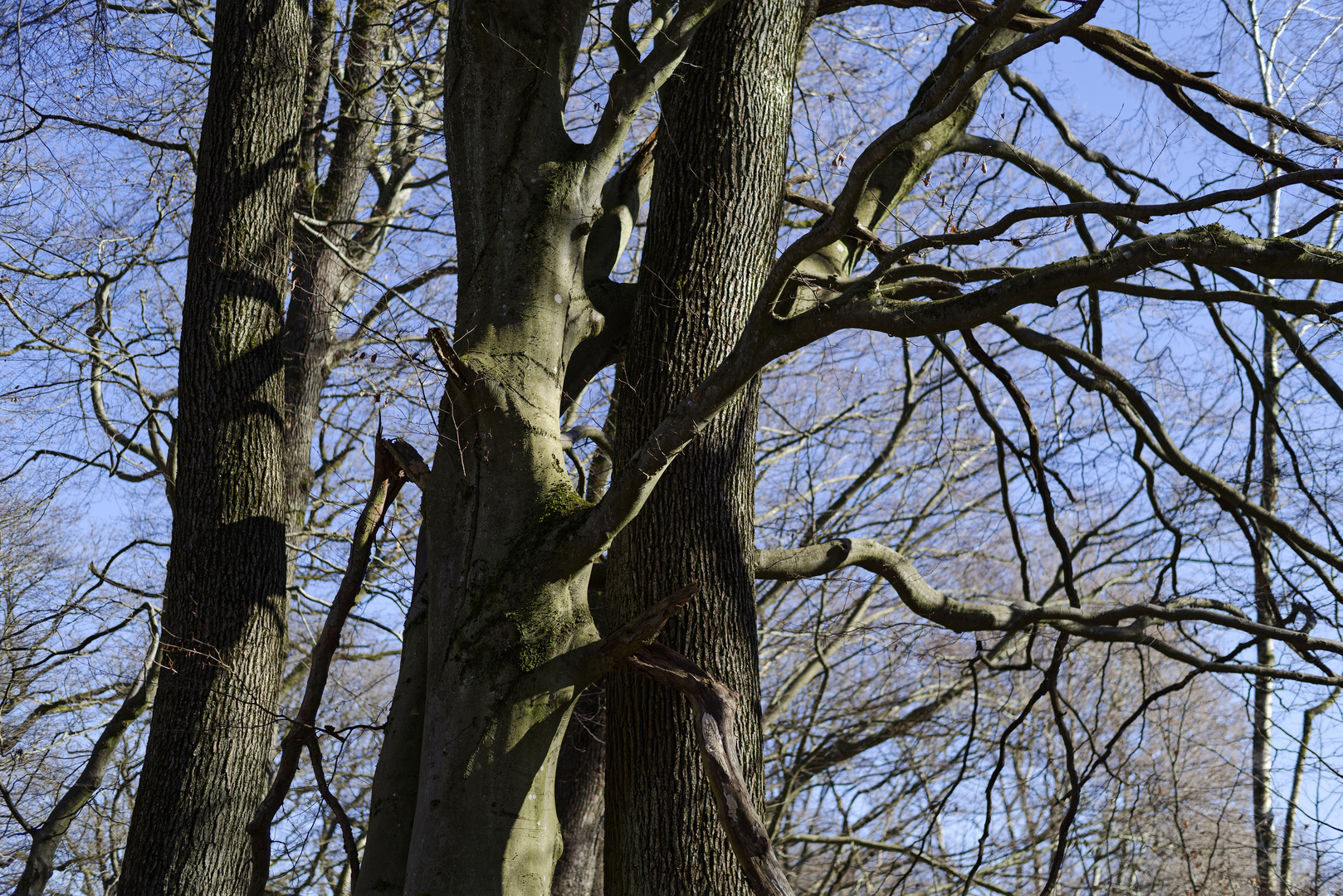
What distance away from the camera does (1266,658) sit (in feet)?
26.2

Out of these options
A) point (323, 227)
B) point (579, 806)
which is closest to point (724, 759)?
point (579, 806)

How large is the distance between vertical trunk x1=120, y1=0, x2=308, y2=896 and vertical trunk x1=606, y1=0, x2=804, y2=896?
1.91 metres

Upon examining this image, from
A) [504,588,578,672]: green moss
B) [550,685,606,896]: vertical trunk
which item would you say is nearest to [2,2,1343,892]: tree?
[504,588,578,672]: green moss

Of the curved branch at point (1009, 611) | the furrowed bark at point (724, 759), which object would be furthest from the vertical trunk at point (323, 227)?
the furrowed bark at point (724, 759)

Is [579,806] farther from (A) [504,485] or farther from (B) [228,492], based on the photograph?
(A) [504,485]

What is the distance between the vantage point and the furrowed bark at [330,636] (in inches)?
142

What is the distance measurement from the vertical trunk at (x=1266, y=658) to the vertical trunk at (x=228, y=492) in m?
4.51

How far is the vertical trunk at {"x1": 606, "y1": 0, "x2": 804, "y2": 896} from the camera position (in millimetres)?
3156

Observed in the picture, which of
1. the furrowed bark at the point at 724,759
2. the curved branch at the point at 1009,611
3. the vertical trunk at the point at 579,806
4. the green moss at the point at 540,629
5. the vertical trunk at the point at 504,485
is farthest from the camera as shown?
the vertical trunk at the point at 579,806

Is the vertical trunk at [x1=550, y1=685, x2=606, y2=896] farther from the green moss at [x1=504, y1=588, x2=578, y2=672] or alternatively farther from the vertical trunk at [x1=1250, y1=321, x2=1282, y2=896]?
the vertical trunk at [x1=1250, y1=321, x2=1282, y2=896]

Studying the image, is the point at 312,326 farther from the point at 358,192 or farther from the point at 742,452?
the point at 742,452

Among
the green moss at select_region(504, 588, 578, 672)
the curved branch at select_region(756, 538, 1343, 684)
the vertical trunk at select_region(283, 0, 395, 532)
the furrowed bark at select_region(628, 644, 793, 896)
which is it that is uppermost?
the vertical trunk at select_region(283, 0, 395, 532)

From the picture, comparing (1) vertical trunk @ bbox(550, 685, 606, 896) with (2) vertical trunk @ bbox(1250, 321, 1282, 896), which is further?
(1) vertical trunk @ bbox(550, 685, 606, 896)

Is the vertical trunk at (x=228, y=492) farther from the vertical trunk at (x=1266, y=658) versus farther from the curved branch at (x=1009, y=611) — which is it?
the vertical trunk at (x=1266, y=658)
